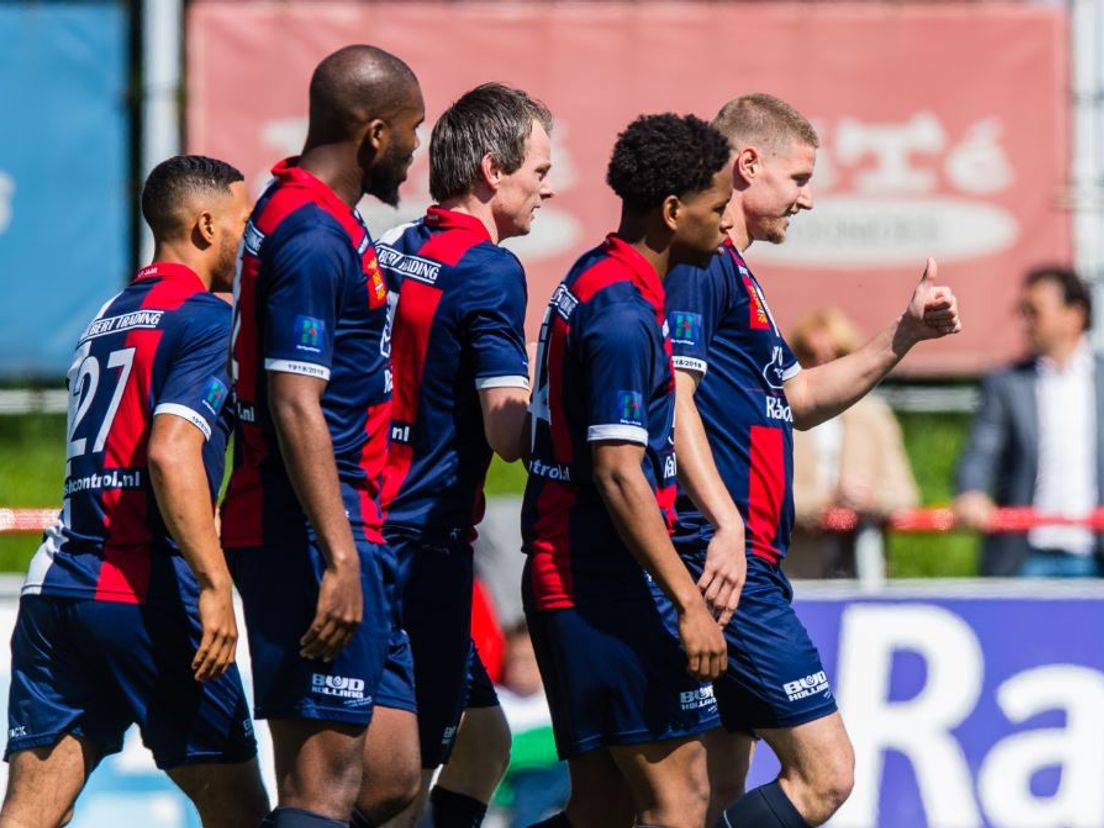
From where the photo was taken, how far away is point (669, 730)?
5.29m

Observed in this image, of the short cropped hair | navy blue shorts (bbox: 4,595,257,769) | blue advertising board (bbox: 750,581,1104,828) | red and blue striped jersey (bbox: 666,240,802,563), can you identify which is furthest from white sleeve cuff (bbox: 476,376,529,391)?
blue advertising board (bbox: 750,581,1104,828)

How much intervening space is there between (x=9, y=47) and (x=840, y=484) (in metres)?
6.27

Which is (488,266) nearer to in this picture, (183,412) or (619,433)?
(619,433)

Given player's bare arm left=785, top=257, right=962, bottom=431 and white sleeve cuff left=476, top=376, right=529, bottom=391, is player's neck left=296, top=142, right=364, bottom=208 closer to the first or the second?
white sleeve cuff left=476, top=376, right=529, bottom=391

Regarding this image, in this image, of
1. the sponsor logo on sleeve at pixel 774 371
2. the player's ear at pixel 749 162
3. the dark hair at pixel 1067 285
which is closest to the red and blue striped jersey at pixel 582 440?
the sponsor logo on sleeve at pixel 774 371

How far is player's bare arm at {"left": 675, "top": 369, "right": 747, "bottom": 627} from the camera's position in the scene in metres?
5.37

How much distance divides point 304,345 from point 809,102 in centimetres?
868

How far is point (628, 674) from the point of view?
528cm

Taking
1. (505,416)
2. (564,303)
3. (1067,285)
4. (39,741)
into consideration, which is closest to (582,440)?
(505,416)

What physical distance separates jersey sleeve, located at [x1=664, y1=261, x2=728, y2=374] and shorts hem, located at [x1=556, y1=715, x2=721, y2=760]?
98 centimetres

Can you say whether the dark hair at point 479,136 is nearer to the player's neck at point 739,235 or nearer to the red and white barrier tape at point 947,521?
the player's neck at point 739,235

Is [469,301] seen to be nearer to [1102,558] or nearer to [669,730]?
[669,730]

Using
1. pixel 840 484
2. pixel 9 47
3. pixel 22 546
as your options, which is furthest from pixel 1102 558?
pixel 9 47

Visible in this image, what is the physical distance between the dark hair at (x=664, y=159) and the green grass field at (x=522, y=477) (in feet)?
23.2
